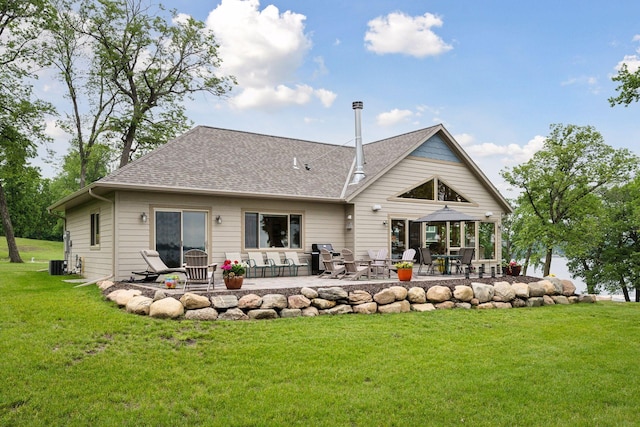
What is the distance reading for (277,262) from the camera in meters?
13.4

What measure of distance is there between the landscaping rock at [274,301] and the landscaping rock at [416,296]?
2.83m

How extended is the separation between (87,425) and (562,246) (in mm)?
24287

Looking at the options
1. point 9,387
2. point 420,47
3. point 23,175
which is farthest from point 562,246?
point 23,175

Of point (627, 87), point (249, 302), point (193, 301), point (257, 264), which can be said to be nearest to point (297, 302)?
point (249, 302)

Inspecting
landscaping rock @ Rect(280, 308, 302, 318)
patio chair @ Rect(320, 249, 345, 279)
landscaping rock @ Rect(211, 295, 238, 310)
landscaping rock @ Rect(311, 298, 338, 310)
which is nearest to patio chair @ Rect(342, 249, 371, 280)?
patio chair @ Rect(320, 249, 345, 279)

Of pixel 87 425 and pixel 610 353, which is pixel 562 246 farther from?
pixel 87 425

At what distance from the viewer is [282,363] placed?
21.0ft

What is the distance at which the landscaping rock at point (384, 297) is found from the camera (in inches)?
389

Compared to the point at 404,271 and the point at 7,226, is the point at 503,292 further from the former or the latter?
the point at 7,226

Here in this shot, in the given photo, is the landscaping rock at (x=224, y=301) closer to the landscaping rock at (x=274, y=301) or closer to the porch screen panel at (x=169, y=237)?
the landscaping rock at (x=274, y=301)

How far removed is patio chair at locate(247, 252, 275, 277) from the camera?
1308 centimetres

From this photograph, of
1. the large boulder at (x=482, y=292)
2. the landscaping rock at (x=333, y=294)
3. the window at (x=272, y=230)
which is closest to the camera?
the landscaping rock at (x=333, y=294)

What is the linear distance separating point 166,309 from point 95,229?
7101 millimetres

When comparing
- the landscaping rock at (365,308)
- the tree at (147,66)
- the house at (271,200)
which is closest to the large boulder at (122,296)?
the house at (271,200)
